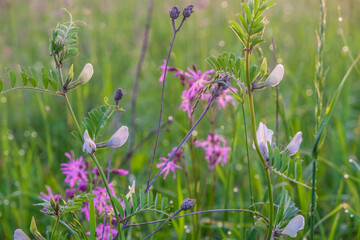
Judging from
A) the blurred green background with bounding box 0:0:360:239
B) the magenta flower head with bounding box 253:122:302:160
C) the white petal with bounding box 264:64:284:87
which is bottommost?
the blurred green background with bounding box 0:0:360:239

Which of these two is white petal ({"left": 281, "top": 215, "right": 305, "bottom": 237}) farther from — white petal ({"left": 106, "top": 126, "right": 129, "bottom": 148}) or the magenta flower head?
white petal ({"left": 106, "top": 126, "right": 129, "bottom": 148})

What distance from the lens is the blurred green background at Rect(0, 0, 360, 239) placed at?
2.04m

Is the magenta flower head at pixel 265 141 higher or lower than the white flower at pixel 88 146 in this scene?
lower

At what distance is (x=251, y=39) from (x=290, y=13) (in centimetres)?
456

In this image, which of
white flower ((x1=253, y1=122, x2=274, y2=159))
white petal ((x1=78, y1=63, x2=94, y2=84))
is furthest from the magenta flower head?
white petal ((x1=78, y1=63, x2=94, y2=84))

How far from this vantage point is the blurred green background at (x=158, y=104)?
2041 millimetres

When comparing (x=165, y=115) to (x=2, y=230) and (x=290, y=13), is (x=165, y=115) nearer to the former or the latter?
(x=2, y=230)

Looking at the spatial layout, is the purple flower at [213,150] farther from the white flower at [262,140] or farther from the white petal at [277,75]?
the white petal at [277,75]

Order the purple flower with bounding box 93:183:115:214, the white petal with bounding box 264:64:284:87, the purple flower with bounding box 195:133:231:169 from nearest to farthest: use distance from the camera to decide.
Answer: the white petal with bounding box 264:64:284:87
the purple flower with bounding box 93:183:115:214
the purple flower with bounding box 195:133:231:169

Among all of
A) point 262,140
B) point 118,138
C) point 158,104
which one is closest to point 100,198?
point 118,138

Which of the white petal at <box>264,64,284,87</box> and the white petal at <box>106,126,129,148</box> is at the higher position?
the white petal at <box>264,64,284,87</box>

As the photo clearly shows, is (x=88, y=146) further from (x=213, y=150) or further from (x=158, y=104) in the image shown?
(x=158, y=104)

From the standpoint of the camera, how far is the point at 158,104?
3.24 metres

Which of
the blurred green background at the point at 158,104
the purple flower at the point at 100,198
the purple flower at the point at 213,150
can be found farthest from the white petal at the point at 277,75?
the purple flower at the point at 213,150
